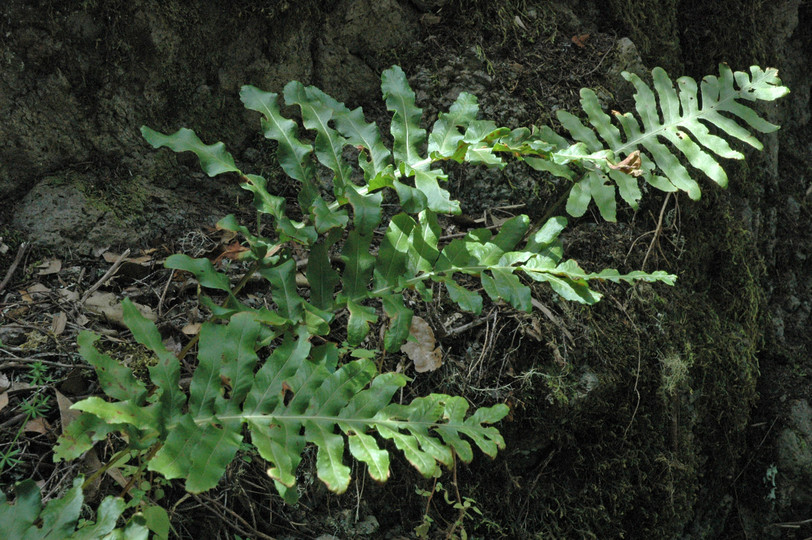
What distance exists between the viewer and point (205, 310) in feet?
7.50

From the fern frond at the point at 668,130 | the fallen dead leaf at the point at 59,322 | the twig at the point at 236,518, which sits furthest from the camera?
the fern frond at the point at 668,130

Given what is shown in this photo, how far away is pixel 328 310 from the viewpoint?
1903mm

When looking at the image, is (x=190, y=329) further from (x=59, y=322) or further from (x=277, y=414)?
(x=277, y=414)

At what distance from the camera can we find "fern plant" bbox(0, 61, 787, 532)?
5.03 ft

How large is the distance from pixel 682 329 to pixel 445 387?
134 centimetres

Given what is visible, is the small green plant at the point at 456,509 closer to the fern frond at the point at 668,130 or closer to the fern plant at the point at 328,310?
the fern plant at the point at 328,310

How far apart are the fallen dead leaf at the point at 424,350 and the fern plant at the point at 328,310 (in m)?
0.25

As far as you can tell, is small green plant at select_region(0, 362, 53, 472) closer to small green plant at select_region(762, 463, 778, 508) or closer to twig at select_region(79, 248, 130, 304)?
twig at select_region(79, 248, 130, 304)

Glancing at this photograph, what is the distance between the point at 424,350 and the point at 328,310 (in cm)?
56

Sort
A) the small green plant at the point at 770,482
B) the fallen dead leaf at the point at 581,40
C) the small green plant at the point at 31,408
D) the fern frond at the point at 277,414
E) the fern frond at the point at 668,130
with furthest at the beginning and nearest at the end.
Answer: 1. the small green plant at the point at 770,482
2. the fallen dead leaf at the point at 581,40
3. the fern frond at the point at 668,130
4. the small green plant at the point at 31,408
5. the fern frond at the point at 277,414

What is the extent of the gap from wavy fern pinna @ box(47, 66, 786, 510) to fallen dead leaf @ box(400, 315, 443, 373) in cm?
24

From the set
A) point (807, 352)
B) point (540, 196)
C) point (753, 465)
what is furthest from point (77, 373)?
point (807, 352)

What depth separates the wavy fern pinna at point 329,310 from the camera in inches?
60.4

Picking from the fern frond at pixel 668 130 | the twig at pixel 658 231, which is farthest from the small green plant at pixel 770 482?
the fern frond at pixel 668 130
